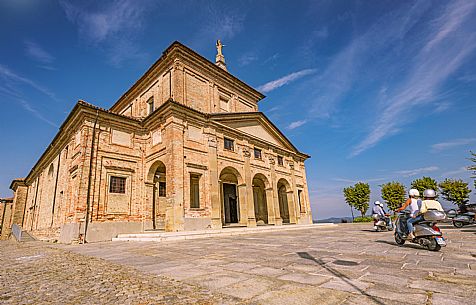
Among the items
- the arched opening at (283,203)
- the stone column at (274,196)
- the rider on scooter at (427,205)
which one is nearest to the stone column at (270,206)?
the stone column at (274,196)

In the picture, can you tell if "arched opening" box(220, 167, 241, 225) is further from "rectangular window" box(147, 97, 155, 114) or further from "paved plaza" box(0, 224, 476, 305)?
"paved plaza" box(0, 224, 476, 305)

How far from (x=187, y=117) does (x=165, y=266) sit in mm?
11235

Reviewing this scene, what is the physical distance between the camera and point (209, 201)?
47.7 feet

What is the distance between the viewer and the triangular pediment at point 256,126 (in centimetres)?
1741

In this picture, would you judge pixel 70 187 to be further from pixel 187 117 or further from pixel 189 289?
pixel 189 289

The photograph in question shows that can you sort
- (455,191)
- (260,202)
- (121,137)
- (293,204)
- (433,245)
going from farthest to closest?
(455,191) → (260,202) → (293,204) → (121,137) → (433,245)

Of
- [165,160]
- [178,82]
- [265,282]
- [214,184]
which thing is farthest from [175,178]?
[265,282]

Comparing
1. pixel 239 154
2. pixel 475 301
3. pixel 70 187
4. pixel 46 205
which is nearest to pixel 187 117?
pixel 239 154

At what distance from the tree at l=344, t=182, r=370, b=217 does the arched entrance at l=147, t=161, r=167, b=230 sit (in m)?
30.8

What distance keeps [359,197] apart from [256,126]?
25.1 m

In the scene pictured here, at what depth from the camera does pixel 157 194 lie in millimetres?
16062

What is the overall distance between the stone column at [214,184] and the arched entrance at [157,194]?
3.14m

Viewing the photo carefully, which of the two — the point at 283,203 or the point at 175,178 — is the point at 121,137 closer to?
the point at 175,178

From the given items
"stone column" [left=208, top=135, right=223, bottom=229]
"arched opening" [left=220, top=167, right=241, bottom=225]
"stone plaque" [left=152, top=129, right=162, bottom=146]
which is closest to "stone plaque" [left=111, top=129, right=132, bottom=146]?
"stone plaque" [left=152, top=129, right=162, bottom=146]
